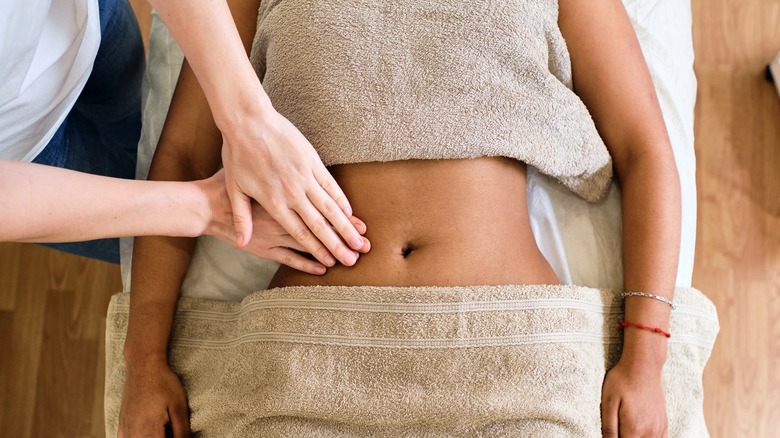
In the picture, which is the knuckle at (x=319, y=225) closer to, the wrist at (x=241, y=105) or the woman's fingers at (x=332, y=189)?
the woman's fingers at (x=332, y=189)

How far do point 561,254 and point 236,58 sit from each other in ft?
2.07

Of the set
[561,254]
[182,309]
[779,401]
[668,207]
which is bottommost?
[779,401]

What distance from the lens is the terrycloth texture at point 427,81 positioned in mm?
954

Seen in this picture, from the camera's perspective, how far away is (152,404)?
0.99 meters

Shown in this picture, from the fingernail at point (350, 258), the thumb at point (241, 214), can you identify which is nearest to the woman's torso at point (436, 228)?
the fingernail at point (350, 258)

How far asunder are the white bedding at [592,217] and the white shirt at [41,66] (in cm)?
32

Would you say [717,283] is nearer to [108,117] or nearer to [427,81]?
[427,81]

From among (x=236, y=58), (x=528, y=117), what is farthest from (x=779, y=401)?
(x=236, y=58)

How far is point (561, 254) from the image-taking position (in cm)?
108

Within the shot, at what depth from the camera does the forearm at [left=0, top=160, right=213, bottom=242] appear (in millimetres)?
747

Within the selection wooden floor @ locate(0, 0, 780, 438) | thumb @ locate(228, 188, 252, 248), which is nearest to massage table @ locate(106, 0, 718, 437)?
thumb @ locate(228, 188, 252, 248)

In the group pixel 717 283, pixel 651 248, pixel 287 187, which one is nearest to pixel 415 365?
pixel 287 187

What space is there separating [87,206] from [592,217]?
0.81 metres

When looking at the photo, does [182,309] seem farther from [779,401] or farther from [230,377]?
[779,401]
